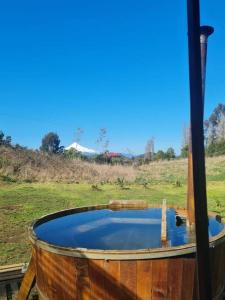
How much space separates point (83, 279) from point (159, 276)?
528 mm

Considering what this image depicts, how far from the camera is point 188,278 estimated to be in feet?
7.35

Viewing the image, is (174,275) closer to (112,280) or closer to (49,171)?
(112,280)

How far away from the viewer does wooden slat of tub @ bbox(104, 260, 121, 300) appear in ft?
7.26

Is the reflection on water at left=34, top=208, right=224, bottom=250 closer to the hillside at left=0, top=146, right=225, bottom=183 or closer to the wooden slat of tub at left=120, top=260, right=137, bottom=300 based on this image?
the wooden slat of tub at left=120, top=260, right=137, bottom=300

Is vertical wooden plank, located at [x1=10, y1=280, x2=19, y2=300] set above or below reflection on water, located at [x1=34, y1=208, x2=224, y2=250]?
below

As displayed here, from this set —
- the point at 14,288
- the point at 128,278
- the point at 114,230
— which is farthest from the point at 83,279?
the point at 14,288

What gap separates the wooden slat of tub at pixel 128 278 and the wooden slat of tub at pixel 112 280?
0.09 ft

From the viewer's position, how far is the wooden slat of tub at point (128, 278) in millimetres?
2189

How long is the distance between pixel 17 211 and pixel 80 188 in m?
3.25

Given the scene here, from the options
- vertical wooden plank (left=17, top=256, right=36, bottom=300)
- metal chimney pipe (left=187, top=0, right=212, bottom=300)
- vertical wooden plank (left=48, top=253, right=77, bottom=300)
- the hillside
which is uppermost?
the hillside

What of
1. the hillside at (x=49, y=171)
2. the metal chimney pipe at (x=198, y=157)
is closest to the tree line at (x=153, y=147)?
the hillside at (x=49, y=171)

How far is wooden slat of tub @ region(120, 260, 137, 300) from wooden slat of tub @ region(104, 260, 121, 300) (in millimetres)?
29

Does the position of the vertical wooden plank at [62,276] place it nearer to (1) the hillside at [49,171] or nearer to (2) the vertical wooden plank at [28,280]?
(2) the vertical wooden plank at [28,280]

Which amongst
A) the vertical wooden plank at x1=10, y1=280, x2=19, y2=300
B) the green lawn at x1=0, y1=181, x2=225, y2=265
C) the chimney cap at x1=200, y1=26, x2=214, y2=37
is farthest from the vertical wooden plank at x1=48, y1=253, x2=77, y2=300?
the green lawn at x1=0, y1=181, x2=225, y2=265
